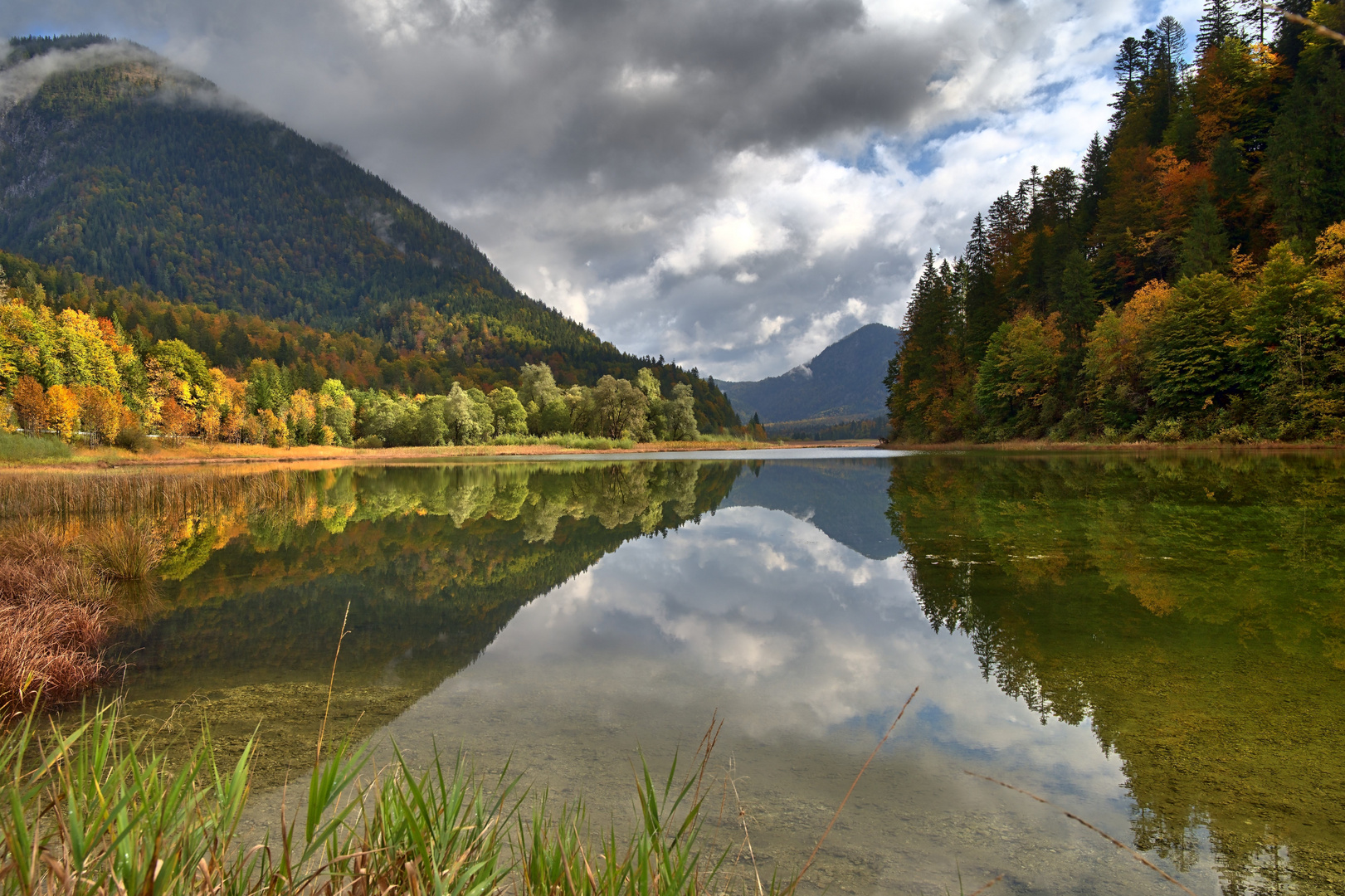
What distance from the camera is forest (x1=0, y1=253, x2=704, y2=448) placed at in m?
59.2

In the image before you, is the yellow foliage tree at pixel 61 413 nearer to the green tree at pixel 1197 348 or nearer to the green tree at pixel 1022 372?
the green tree at pixel 1022 372

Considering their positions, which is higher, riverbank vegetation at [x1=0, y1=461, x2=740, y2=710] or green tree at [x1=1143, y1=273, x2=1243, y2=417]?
green tree at [x1=1143, y1=273, x2=1243, y2=417]

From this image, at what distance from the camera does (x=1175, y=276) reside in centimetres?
4628

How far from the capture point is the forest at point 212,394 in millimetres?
59219

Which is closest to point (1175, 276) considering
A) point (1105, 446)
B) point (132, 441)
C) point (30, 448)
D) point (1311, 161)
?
point (1311, 161)

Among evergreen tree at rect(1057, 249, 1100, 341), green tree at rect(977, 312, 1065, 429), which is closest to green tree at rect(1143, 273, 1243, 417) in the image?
evergreen tree at rect(1057, 249, 1100, 341)

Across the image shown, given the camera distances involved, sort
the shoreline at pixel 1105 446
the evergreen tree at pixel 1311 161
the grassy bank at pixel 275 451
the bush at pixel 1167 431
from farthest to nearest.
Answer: the grassy bank at pixel 275 451, the bush at pixel 1167 431, the evergreen tree at pixel 1311 161, the shoreline at pixel 1105 446

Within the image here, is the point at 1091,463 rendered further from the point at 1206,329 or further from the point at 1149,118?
the point at 1149,118

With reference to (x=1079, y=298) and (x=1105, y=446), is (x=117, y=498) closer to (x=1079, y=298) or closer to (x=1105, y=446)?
(x=1105, y=446)

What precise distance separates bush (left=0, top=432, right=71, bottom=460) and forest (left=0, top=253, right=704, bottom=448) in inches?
225

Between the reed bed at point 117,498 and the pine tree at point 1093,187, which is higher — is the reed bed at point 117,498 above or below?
below

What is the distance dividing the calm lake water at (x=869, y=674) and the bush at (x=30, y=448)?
43142 mm

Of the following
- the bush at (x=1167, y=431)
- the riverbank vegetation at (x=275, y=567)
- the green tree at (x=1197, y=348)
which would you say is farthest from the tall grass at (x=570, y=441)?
the riverbank vegetation at (x=275, y=567)

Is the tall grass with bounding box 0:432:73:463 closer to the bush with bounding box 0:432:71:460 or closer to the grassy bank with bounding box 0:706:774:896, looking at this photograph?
the bush with bounding box 0:432:71:460
